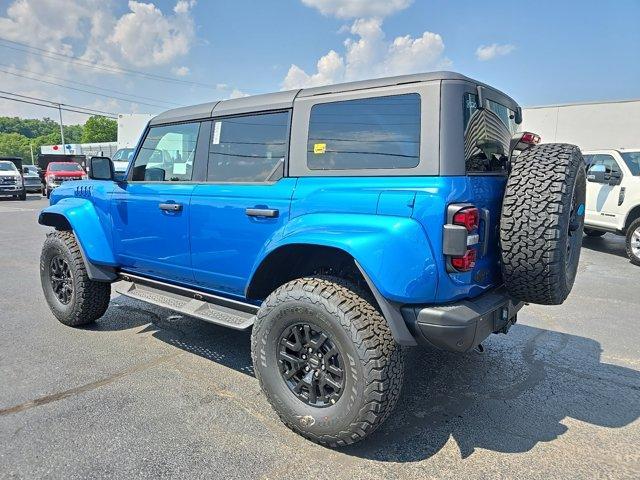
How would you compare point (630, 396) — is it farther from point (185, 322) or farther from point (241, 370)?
point (185, 322)

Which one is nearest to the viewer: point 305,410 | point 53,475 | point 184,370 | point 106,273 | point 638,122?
Result: point 53,475

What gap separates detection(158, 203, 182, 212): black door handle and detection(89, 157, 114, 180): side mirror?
2.69 ft

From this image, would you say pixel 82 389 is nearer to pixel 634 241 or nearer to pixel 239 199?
pixel 239 199

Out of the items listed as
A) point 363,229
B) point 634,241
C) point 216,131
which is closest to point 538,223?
point 363,229

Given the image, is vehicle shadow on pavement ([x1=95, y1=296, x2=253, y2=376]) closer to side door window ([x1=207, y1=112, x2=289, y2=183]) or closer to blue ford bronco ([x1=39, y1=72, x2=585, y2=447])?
blue ford bronco ([x1=39, y1=72, x2=585, y2=447])

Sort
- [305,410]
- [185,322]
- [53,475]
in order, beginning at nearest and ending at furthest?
[53,475] → [305,410] → [185,322]

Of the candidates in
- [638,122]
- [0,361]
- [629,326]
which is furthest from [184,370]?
[638,122]

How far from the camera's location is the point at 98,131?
89312 millimetres

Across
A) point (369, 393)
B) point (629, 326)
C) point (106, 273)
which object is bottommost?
point (629, 326)

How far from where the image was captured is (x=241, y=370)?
348 cm

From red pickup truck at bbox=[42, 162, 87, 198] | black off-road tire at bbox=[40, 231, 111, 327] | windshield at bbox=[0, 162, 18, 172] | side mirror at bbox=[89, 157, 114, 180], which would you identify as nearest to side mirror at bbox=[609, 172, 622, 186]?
side mirror at bbox=[89, 157, 114, 180]

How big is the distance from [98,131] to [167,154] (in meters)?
98.1

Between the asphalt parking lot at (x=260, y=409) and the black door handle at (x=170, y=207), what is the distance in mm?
1238

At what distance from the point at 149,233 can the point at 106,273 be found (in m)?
0.82
